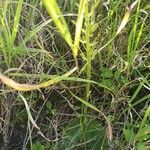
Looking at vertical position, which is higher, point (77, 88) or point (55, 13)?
point (55, 13)

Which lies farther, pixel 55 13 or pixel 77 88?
pixel 77 88

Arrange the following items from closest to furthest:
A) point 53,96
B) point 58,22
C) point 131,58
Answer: point 58,22 < point 131,58 < point 53,96

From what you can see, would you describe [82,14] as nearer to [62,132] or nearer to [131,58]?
[131,58]

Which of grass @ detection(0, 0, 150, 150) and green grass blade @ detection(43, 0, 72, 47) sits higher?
green grass blade @ detection(43, 0, 72, 47)

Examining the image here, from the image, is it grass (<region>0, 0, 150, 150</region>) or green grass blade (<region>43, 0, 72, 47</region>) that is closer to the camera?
green grass blade (<region>43, 0, 72, 47</region>)

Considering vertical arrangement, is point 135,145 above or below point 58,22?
below

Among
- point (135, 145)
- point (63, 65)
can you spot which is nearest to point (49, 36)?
point (63, 65)

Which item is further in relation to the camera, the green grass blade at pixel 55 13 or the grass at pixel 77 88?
the grass at pixel 77 88

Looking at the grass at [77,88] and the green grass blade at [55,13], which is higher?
the green grass blade at [55,13]
